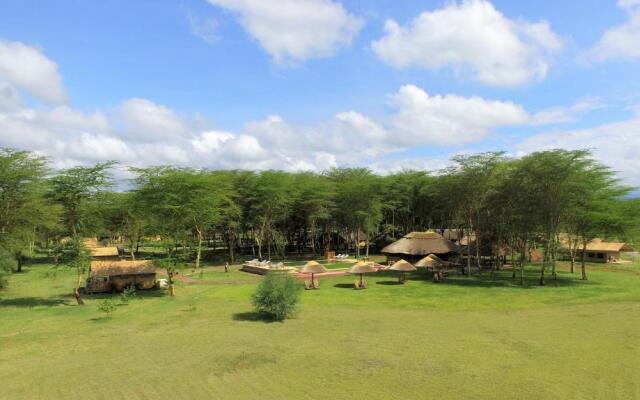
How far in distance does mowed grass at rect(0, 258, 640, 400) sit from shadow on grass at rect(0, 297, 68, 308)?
0.24 ft

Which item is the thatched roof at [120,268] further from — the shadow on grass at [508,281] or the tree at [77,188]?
the shadow on grass at [508,281]

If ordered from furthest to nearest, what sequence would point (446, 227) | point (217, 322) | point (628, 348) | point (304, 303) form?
point (446, 227)
point (304, 303)
point (217, 322)
point (628, 348)

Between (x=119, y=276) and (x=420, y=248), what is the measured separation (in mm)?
31352

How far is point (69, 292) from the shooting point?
3478cm

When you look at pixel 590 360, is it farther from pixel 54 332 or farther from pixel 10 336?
pixel 10 336

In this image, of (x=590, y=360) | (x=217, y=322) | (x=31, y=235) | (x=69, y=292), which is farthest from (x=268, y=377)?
(x=31, y=235)

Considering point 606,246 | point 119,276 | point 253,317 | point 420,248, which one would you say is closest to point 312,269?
point 253,317

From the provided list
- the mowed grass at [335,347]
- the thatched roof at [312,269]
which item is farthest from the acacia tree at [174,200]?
the thatched roof at [312,269]

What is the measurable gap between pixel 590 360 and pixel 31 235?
45625 millimetres

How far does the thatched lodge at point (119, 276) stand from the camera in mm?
34281

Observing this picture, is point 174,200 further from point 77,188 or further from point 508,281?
point 508,281

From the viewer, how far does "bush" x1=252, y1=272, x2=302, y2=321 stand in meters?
23.9

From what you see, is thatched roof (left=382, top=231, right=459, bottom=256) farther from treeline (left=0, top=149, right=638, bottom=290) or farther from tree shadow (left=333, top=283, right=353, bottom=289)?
tree shadow (left=333, top=283, right=353, bottom=289)

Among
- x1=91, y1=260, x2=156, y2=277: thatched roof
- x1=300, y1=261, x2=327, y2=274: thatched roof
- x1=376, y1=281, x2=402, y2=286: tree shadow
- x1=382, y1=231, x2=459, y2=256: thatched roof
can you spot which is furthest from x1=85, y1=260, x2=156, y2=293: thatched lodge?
x1=382, y1=231, x2=459, y2=256: thatched roof
